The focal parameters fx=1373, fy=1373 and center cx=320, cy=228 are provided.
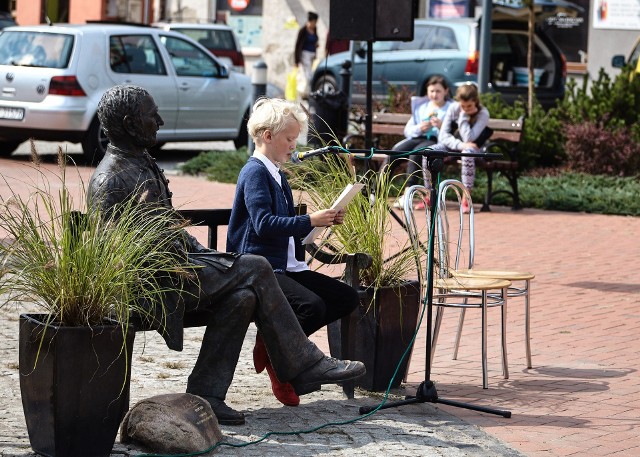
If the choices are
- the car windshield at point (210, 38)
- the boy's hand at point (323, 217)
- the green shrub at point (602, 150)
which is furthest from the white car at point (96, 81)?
the boy's hand at point (323, 217)

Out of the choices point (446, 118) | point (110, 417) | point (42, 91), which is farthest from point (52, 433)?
point (42, 91)

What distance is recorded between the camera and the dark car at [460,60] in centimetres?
2062

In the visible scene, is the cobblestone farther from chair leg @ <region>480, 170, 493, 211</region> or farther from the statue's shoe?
chair leg @ <region>480, 170, 493, 211</region>

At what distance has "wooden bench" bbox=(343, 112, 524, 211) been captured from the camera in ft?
43.3

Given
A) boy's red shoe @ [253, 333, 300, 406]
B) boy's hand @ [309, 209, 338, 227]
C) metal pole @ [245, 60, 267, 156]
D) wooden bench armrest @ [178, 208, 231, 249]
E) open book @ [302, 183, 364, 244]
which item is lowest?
boy's red shoe @ [253, 333, 300, 406]

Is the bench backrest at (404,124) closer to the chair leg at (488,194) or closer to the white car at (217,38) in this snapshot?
the chair leg at (488,194)

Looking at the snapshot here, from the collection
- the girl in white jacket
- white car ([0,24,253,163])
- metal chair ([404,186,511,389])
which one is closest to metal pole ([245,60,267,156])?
white car ([0,24,253,163])

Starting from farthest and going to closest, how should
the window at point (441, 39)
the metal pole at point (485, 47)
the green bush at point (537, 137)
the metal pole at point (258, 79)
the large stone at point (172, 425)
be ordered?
the window at point (441, 39)
the metal pole at point (485, 47)
the metal pole at point (258, 79)
the green bush at point (537, 137)
the large stone at point (172, 425)

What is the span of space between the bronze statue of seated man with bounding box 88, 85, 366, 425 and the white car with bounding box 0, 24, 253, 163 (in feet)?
30.7

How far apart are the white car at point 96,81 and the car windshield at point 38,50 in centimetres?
1

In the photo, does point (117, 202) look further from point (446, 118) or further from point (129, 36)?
point (129, 36)

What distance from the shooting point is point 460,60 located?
67.9 feet

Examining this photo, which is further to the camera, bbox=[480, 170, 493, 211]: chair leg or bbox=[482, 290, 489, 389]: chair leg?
bbox=[480, 170, 493, 211]: chair leg

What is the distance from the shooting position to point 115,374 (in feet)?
15.9
